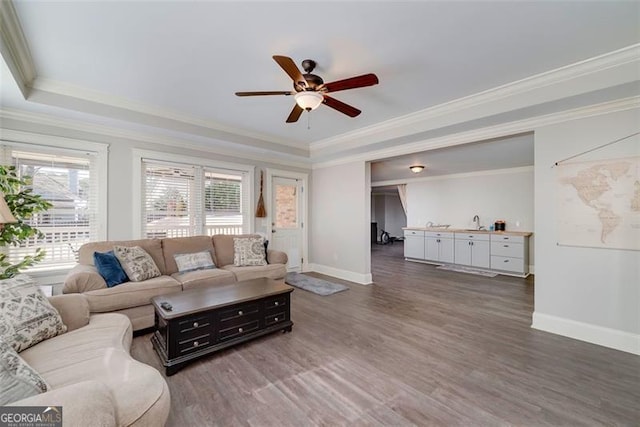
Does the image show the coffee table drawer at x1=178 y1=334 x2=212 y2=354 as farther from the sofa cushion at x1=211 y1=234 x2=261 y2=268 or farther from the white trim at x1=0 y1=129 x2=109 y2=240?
the white trim at x1=0 y1=129 x2=109 y2=240

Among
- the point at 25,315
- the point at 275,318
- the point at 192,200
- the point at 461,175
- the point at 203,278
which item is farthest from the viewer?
the point at 461,175

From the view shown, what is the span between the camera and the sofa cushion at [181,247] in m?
3.69

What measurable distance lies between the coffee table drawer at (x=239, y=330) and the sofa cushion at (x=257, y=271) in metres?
1.09

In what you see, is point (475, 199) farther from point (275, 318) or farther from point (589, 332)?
point (275, 318)

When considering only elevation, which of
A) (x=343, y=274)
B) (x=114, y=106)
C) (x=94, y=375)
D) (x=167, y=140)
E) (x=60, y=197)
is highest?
(x=114, y=106)

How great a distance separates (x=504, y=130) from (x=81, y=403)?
14.1 ft

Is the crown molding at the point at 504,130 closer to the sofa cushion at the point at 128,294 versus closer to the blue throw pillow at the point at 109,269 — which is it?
the sofa cushion at the point at 128,294

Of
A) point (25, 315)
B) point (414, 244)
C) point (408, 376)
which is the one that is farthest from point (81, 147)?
point (414, 244)

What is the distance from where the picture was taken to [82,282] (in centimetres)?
269

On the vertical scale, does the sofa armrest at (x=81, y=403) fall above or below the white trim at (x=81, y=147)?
below

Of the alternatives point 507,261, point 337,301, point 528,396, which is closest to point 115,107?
point 337,301

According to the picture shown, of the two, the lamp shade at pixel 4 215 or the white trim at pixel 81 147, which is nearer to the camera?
the lamp shade at pixel 4 215

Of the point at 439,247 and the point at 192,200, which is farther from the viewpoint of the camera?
the point at 439,247

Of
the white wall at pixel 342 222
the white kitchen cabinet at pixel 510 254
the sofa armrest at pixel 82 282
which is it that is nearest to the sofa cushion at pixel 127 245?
the sofa armrest at pixel 82 282
